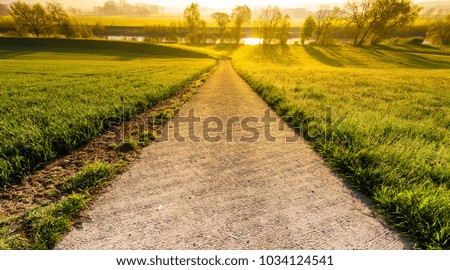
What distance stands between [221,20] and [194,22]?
42.5ft

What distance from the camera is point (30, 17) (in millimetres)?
63219

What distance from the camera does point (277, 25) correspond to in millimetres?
72688

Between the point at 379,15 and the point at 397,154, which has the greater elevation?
the point at 379,15

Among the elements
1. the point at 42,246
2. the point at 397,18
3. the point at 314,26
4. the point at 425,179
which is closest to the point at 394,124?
the point at 425,179

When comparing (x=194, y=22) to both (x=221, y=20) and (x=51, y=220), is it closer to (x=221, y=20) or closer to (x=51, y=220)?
(x=221, y=20)

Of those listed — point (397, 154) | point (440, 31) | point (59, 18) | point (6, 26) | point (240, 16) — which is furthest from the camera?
point (6, 26)

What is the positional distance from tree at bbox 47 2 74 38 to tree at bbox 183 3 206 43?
38786mm

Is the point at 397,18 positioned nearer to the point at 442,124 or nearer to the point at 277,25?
the point at 277,25

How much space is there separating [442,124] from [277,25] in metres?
77.8

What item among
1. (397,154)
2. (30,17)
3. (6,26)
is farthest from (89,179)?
(6,26)

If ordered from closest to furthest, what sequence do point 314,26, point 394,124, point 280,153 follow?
1. point 280,153
2. point 394,124
3. point 314,26

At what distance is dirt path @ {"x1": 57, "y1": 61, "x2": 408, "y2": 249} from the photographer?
2.53 metres
